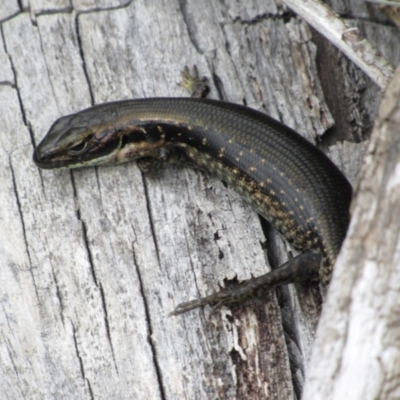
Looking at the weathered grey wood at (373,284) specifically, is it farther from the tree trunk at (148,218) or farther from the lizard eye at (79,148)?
the lizard eye at (79,148)

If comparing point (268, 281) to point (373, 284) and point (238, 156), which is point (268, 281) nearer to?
point (238, 156)

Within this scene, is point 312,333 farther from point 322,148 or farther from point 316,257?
point 322,148

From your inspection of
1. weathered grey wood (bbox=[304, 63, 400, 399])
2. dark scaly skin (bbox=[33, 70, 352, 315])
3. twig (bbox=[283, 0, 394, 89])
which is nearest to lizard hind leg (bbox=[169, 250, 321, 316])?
dark scaly skin (bbox=[33, 70, 352, 315])

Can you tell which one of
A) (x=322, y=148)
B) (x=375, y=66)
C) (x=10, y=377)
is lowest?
(x=10, y=377)

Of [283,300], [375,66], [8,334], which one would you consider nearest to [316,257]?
[283,300]

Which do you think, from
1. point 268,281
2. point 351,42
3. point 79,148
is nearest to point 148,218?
point 79,148
